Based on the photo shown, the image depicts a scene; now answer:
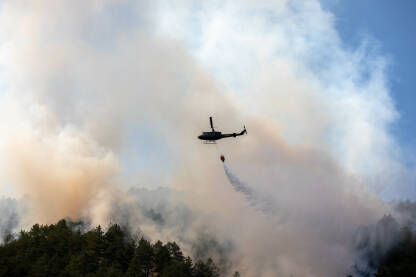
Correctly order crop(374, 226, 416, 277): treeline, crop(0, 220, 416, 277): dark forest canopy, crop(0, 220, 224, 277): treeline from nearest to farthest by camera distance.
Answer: crop(0, 220, 224, 277): treeline → crop(0, 220, 416, 277): dark forest canopy → crop(374, 226, 416, 277): treeline

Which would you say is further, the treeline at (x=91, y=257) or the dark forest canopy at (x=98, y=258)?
the dark forest canopy at (x=98, y=258)

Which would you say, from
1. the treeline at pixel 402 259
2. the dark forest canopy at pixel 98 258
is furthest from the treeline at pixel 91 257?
the treeline at pixel 402 259

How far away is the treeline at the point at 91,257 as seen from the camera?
95.2m

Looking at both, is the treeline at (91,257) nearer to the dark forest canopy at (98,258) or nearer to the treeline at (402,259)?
the dark forest canopy at (98,258)

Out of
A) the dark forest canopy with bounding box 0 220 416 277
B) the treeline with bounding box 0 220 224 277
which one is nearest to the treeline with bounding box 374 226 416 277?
the dark forest canopy with bounding box 0 220 416 277

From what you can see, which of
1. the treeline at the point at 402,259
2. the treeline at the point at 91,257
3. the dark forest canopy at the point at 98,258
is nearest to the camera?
the treeline at the point at 91,257

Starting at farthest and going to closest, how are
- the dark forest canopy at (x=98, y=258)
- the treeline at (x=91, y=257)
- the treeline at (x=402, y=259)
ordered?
the treeline at (x=402, y=259), the dark forest canopy at (x=98, y=258), the treeline at (x=91, y=257)

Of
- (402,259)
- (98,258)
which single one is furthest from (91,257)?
(402,259)

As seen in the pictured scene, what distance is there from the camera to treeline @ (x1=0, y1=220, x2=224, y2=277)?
313 ft

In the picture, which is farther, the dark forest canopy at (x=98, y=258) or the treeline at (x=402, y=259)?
the treeline at (x=402, y=259)

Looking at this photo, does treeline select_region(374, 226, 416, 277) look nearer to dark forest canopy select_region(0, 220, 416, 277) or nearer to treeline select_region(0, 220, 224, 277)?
dark forest canopy select_region(0, 220, 416, 277)

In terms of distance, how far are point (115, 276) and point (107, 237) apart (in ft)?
90.3

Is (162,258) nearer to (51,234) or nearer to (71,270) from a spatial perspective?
(71,270)

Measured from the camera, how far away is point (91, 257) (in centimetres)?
10744
